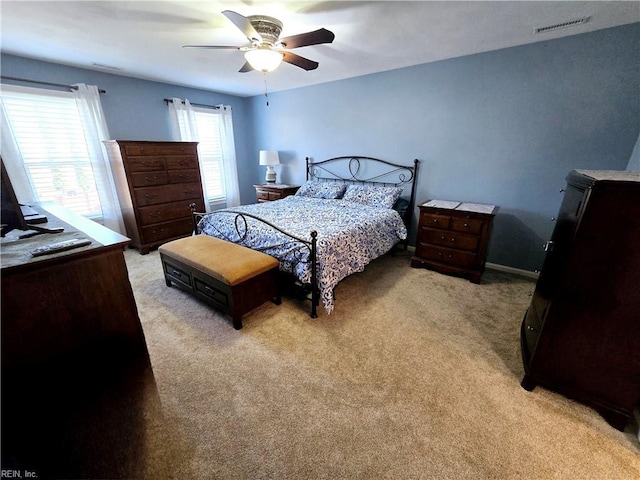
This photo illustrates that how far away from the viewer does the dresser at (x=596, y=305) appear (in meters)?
1.25

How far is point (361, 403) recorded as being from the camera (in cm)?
156

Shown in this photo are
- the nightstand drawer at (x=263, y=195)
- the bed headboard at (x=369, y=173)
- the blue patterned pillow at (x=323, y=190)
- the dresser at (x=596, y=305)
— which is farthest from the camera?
the nightstand drawer at (x=263, y=195)

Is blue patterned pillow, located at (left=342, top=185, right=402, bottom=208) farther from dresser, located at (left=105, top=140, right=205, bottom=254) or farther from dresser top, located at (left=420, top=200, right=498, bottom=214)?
dresser, located at (left=105, top=140, right=205, bottom=254)

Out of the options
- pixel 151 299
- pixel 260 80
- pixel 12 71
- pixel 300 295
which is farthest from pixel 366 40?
pixel 12 71

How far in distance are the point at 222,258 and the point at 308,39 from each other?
1934 millimetres

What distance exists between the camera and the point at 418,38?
2.55 meters

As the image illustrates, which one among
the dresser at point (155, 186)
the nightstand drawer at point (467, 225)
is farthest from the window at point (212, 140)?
the nightstand drawer at point (467, 225)

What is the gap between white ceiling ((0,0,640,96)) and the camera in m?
1.98

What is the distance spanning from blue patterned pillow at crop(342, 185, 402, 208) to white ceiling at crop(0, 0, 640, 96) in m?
1.60

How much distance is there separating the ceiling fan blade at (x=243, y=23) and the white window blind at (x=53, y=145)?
119 inches

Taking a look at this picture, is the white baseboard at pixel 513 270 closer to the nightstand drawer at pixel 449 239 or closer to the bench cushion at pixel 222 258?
the nightstand drawer at pixel 449 239

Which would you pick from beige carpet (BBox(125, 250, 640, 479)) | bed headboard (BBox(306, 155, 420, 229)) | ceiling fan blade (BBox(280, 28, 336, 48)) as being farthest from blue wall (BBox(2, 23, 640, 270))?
ceiling fan blade (BBox(280, 28, 336, 48))

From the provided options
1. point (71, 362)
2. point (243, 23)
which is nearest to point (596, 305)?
point (71, 362)

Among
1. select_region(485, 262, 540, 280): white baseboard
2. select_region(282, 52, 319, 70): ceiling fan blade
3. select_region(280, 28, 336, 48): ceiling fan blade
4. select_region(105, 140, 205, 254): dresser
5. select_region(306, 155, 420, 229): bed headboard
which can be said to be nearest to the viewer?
select_region(280, 28, 336, 48): ceiling fan blade
